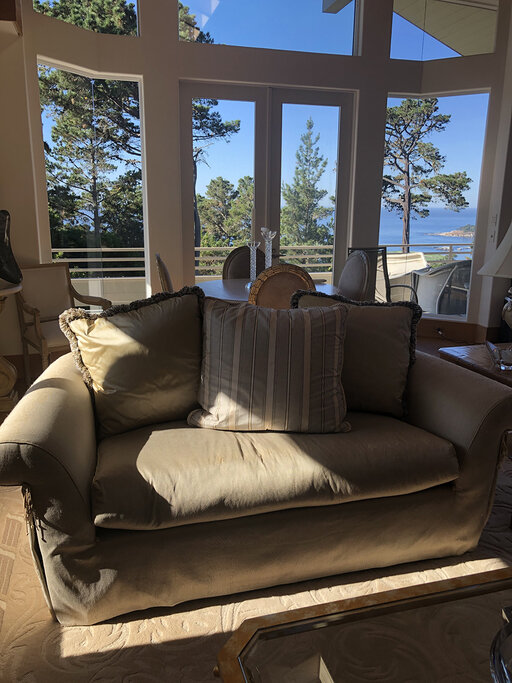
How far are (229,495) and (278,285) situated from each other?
1336 millimetres

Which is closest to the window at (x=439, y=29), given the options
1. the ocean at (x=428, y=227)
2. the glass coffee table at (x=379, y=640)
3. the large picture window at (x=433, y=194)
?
the large picture window at (x=433, y=194)

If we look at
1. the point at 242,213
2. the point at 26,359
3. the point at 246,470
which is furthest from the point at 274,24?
the point at 246,470

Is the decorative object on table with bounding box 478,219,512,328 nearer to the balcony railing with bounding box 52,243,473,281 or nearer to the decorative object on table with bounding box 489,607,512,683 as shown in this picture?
the decorative object on table with bounding box 489,607,512,683

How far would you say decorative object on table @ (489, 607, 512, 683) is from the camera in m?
1.05

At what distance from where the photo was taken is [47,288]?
4039 mm

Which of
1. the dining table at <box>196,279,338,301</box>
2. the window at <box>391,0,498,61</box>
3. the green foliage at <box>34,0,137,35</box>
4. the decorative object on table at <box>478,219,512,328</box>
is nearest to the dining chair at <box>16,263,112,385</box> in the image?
the dining table at <box>196,279,338,301</box>

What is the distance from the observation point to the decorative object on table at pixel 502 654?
41.4 inches

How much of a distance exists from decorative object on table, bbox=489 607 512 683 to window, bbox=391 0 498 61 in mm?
5215

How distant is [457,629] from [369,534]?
2.42 ft

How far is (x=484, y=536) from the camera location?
2.20 meters

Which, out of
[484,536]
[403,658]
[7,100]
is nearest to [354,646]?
[403,658]

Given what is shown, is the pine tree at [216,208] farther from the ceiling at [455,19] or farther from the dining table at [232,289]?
the ceiling at [455,19]

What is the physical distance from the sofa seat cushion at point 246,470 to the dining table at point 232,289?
4.42 ft

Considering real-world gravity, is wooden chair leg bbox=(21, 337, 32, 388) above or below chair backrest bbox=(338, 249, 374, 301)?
below
